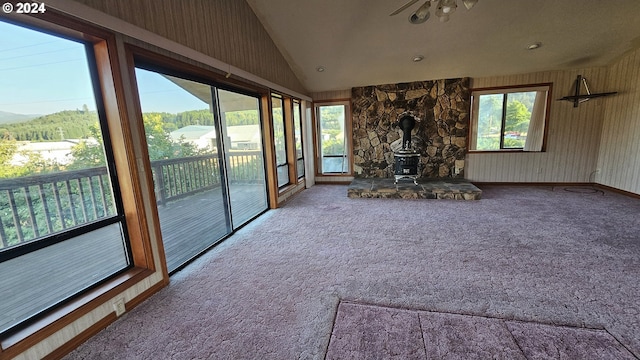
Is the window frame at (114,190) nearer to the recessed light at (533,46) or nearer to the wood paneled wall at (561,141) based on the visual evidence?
the recessed light at (533,46)

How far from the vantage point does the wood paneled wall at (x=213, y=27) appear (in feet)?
6.65

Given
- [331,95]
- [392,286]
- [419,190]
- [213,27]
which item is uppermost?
[213,27]

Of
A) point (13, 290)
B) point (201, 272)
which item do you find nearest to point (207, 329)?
point (201, 272)

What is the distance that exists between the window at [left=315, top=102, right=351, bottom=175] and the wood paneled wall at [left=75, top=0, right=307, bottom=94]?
210 centimetres

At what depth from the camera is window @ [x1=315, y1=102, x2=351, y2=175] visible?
6527 millimetres

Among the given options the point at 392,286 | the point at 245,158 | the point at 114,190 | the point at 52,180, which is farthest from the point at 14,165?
the point at 245,158

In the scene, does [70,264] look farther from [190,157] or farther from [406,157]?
[406,157]

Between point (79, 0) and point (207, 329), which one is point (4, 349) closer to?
point (207, 329)

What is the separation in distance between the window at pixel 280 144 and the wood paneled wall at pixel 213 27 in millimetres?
583

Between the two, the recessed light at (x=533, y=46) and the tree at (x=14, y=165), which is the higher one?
the recessed light at (x=533, y=46)

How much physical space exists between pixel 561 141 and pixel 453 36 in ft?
11.8

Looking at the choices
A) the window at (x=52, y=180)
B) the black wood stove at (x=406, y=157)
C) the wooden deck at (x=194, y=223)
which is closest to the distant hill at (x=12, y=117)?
the window at (x=52, y=180)

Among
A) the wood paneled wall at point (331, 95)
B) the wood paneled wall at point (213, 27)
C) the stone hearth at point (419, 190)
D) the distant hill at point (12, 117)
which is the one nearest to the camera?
the distant hill at point (12, 117)

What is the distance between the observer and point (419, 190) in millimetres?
5012
